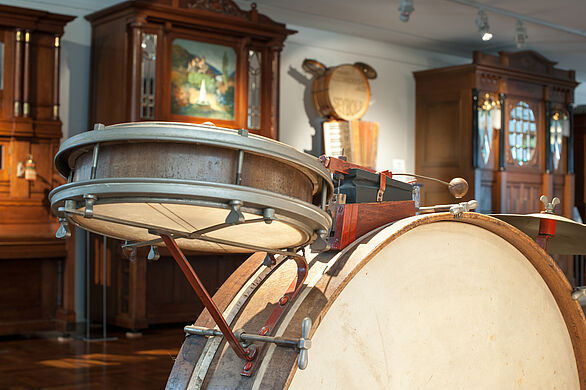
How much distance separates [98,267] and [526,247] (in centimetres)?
514

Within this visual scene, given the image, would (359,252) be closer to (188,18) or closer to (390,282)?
(390,282)

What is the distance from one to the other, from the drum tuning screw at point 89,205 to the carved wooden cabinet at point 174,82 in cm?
517

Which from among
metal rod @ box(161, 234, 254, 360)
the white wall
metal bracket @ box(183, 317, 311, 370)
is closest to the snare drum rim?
metal rod @ box(161, 234, 254, 360)

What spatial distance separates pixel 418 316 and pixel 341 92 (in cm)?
673

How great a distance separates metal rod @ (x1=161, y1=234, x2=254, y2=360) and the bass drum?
0.06 meters

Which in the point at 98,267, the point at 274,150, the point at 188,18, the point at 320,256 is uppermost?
the point at 188,18

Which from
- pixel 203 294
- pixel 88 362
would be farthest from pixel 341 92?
pixel 203 294

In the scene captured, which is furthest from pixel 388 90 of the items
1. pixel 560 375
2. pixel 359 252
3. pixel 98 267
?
pixel 359 252

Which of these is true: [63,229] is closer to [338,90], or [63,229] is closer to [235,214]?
[235,214]

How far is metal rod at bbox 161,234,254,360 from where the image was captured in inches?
62.5

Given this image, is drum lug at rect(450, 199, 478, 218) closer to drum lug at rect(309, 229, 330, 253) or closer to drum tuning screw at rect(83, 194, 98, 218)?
drum lug at rect(309, 229, 330, 253)

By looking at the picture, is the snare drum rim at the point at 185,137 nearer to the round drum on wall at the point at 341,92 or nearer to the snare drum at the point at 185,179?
the snare drum at the point at 185,179

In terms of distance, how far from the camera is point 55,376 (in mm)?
4594

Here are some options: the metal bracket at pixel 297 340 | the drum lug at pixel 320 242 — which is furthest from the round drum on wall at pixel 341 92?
the drum lug at pixel 320 242
